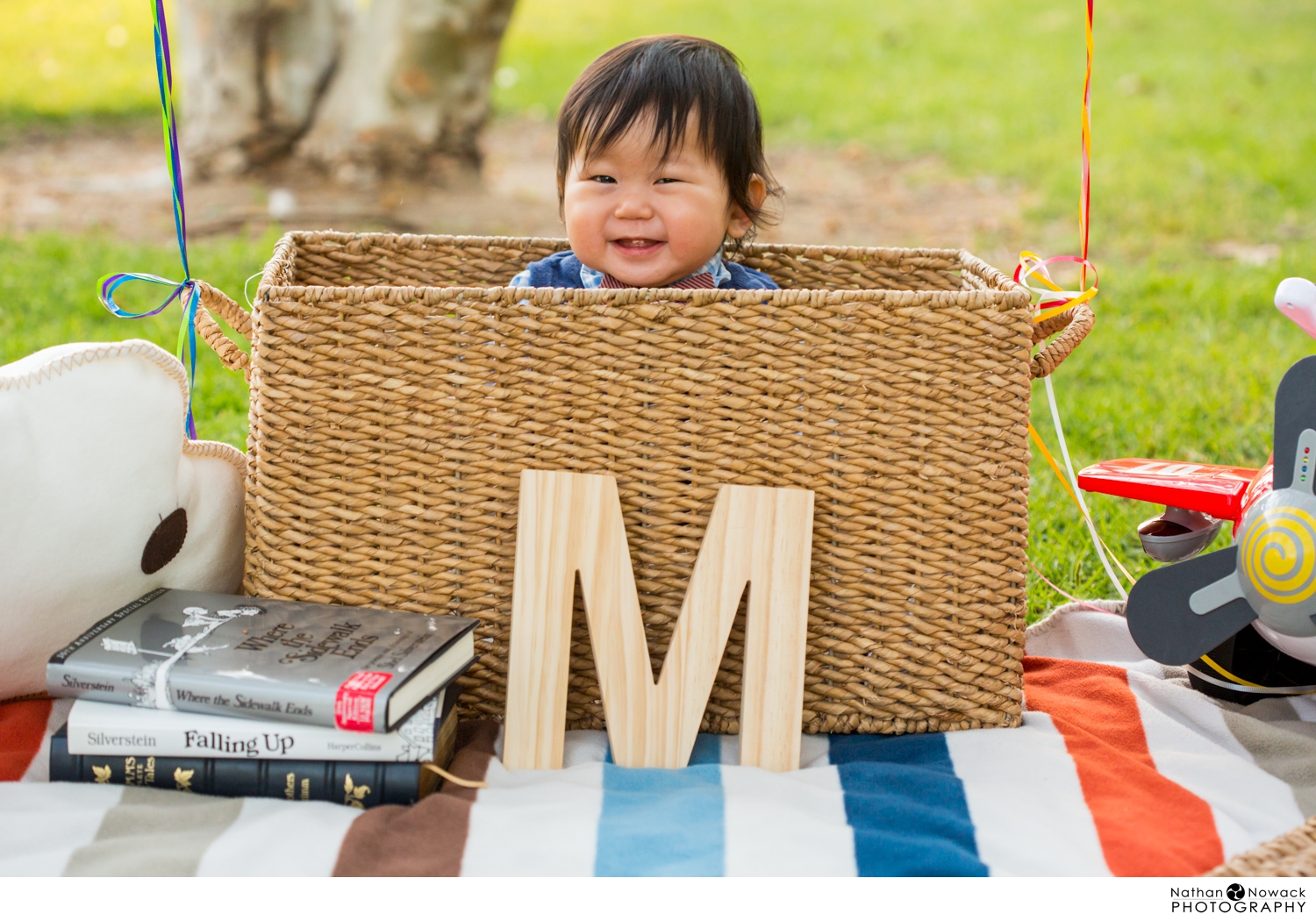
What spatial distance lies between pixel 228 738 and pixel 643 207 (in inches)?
29.9

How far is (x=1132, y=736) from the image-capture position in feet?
4.10

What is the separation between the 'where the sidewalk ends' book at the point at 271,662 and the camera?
3.45 feet

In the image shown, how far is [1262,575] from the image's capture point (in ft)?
3.85

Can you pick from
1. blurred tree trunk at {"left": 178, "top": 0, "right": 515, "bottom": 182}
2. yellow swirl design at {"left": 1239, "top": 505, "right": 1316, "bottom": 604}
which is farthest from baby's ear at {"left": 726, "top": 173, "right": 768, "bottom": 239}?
blurred tree trunk at {"left": 178, "top": 0, "right": 515, "bottom": 182}

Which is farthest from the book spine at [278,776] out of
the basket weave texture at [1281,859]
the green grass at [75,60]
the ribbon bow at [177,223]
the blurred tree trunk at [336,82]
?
the green grass at [75,60]

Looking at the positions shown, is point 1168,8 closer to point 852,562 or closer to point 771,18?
point 771,18

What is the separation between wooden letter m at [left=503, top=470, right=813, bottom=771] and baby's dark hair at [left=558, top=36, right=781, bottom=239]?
18.4 inches

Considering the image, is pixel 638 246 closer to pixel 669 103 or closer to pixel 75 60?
pixel 669 103

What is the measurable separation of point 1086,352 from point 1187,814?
1.68 metres

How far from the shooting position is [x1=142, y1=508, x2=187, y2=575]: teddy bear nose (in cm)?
125

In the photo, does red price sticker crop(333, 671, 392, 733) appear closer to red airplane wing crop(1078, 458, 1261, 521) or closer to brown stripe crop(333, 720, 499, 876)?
brown stripe crop(333, 720, 499, 876)

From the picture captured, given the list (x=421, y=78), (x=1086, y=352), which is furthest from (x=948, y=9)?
(x=1086, y=352)

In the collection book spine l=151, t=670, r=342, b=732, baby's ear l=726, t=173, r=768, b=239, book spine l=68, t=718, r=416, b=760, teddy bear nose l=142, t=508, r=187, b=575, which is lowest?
book spine l=68, t=718, r=416, b=760

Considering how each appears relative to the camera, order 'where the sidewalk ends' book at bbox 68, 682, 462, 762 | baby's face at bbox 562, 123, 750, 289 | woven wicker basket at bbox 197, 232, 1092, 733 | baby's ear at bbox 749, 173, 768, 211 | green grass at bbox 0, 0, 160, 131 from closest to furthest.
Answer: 1. 'where the sidewalk ends' book at bbox 68, 682, 462, 762
2. woven wicker basket at bbox 197, 232, 1092, 733
3. baby's face at bbox 562, 123, 750, 289
4. baby's ear at bbox 749, 173, 768, 211
5. green grass at bbox 0, 0, 160, 131
